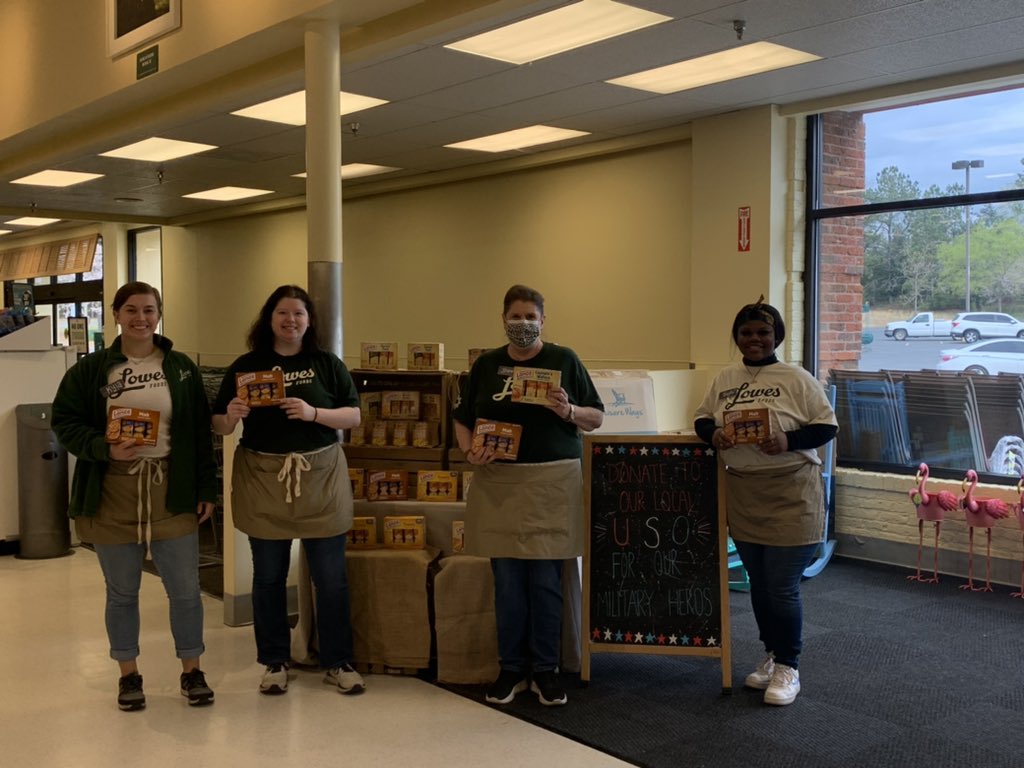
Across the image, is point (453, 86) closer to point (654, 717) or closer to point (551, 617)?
point (551, 617)

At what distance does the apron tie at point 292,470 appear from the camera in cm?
368

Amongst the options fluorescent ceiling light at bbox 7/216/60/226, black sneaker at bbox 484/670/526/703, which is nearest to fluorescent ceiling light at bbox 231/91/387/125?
black sneaker at bbox 484/670/526/703

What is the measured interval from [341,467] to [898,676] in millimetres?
2442

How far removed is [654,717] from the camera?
3.63 metres

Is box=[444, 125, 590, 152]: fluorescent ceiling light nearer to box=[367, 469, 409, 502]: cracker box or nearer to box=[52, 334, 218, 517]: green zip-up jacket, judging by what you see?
box=[367, 469, 409, 502]: cracker box

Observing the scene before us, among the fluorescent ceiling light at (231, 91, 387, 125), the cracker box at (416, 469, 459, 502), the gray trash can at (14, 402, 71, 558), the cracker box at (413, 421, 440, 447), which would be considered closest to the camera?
the cracker box at (416, 469, 459, 502)

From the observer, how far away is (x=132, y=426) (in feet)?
11.3

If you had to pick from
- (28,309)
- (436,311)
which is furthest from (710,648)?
(436,311)

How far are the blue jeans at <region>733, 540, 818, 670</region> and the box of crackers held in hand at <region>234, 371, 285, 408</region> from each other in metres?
1.85

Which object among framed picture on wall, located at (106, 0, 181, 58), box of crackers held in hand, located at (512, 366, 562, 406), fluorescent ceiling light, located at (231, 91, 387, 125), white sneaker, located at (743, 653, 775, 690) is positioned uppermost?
framed picture on wall, located at (106, 0, 181, 58)

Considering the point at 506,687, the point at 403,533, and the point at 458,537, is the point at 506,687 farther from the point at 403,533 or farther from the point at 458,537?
the point at 403,533

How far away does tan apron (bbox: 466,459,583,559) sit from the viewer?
3707 mm

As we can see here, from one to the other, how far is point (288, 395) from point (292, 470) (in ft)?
0.92

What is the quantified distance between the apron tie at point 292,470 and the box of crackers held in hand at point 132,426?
47cm
